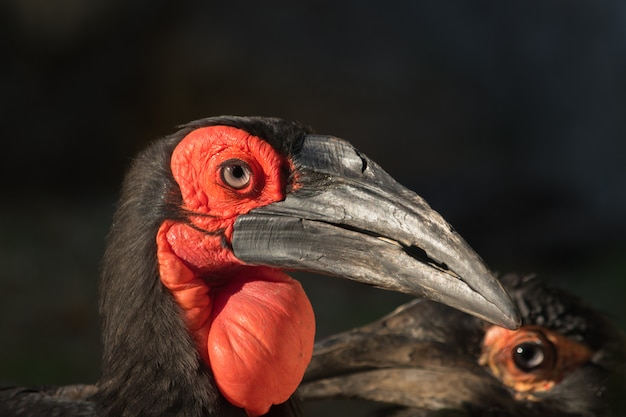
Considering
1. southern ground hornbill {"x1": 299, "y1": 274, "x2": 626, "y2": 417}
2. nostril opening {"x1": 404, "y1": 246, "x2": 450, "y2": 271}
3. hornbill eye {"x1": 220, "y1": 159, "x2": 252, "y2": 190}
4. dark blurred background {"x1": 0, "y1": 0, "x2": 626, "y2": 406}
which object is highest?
dark blurred background {"x1": 0, "y1": 0, "x2": 626, "y2": 406}

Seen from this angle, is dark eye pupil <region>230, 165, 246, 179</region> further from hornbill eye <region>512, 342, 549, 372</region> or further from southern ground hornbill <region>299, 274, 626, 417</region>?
hornbill eye <region>512, 342, 549, 372</region>

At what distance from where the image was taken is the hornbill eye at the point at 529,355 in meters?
3.13

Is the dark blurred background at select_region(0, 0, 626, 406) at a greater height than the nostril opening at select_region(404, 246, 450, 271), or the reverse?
the dark blurred background at select_region(0, 0, 626, 406)

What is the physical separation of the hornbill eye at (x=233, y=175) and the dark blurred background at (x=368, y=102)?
3816 mm

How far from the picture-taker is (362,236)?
2193mm

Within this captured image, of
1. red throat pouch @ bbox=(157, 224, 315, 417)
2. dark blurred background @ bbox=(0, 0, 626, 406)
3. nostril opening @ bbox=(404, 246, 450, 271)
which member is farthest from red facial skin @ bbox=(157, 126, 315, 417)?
dark blurred background @ bbox=(0, 0, 626, 406)

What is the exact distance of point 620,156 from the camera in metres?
6.88

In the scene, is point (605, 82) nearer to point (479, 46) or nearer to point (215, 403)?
point (479, 46)

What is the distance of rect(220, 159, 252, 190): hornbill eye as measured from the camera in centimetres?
230

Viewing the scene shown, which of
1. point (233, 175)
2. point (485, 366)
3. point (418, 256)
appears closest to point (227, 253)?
point (233, 175)

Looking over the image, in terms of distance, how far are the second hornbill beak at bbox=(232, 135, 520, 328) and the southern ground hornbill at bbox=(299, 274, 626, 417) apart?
1000 mm

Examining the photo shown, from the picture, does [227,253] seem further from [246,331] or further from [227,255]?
[246,331]

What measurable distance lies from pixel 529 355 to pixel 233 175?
143 centimetres

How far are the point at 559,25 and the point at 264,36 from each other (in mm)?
2175
